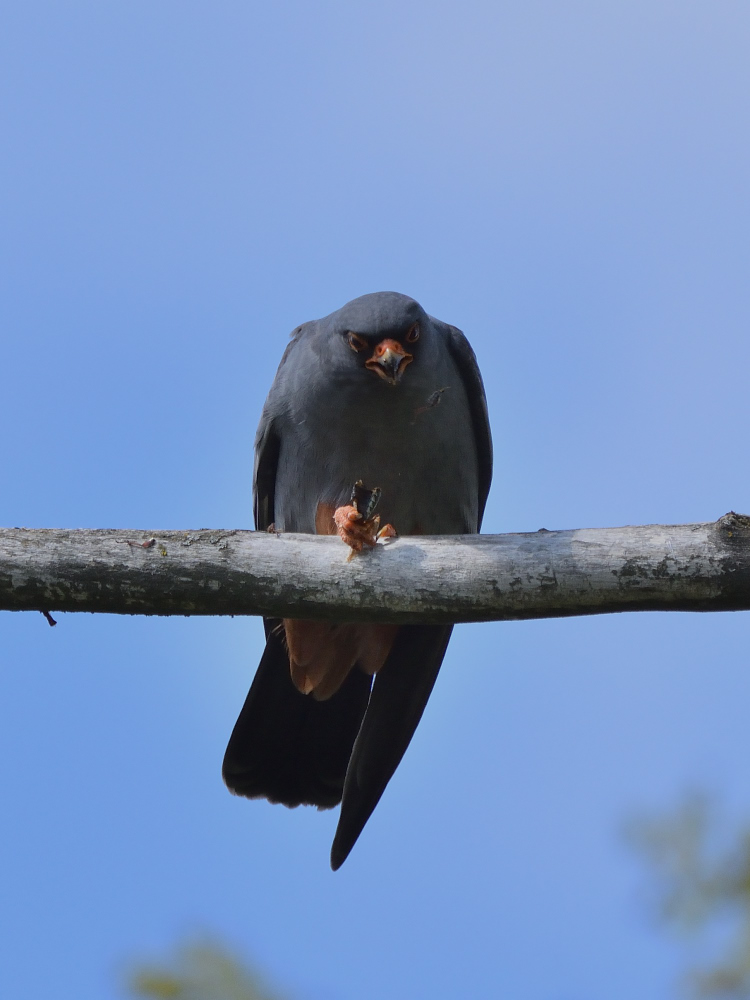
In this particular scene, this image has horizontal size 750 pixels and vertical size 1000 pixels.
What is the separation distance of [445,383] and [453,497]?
648 mm

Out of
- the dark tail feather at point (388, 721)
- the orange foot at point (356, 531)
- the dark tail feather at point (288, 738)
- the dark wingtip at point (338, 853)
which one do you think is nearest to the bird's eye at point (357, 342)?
the orange foot at point (356, 531)

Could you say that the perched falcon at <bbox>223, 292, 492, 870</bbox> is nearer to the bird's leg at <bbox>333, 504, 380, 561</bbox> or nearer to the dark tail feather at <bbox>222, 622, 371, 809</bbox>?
the dark tail feather at <bbox>222, 622, 371, 809</bbox>

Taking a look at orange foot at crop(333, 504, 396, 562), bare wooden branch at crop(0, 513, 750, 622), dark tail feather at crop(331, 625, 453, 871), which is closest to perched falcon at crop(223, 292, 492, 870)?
dark tail feather at crop(331, 625, 453, 871)

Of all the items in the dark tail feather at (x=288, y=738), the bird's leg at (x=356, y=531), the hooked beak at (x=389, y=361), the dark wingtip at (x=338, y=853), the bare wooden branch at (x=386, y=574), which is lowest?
the dark wingtip at (x=338, y=853)

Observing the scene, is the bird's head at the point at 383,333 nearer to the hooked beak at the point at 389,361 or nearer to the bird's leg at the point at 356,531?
the hooked beak at the point at 389,361

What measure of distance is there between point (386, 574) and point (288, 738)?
7.70 ft

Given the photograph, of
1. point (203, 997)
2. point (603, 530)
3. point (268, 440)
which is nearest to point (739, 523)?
point (603, 530)

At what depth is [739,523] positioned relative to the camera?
4.18 metres

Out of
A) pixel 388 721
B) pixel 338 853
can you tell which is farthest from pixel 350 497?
pixel 338 853

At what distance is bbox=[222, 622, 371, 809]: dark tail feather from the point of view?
6.27 meters

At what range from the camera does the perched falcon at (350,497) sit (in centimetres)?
579

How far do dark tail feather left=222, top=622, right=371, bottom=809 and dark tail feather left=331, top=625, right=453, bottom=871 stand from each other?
1.11 feet

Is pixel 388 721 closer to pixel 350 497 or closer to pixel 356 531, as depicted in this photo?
pixel 350 497

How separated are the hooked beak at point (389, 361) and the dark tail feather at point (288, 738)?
1.66 meters
